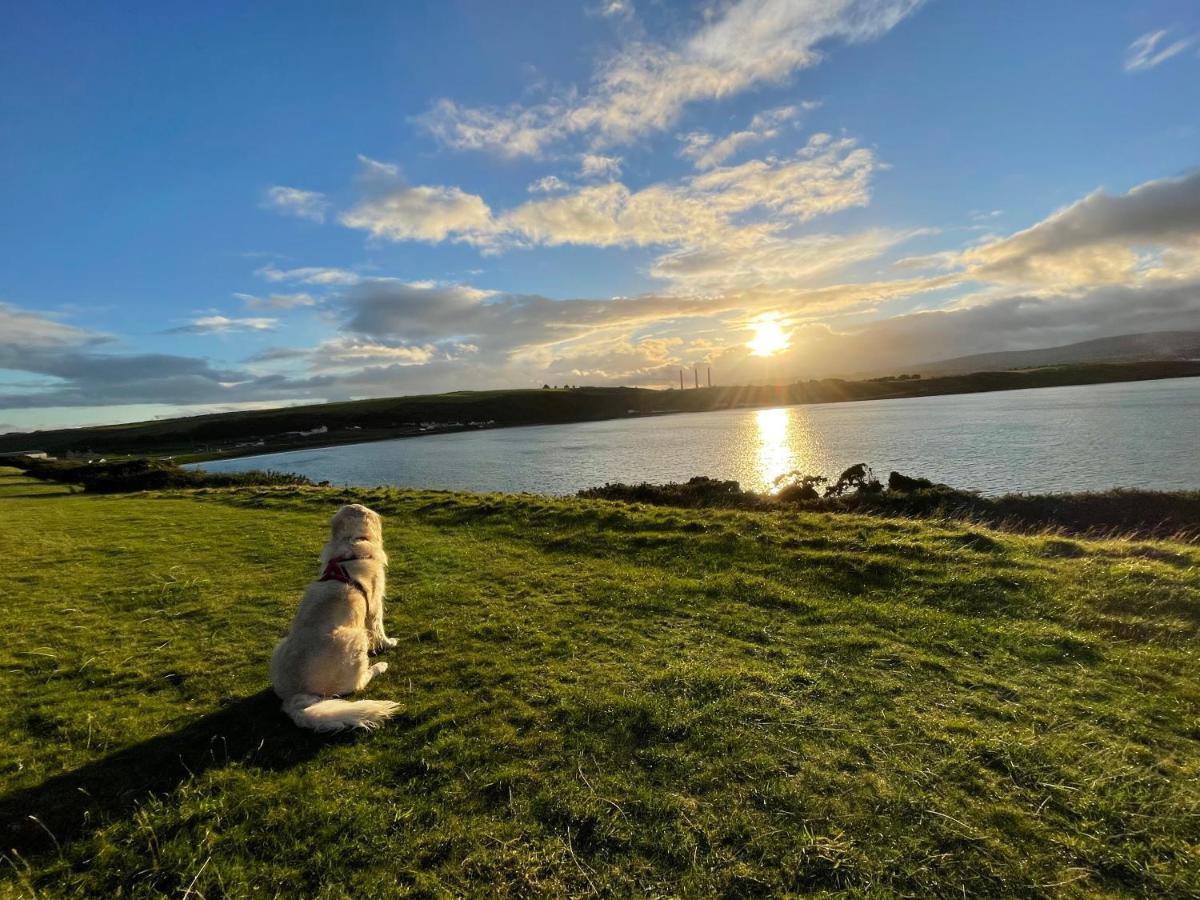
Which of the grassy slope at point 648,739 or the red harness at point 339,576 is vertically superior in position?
the red harness at point 339,576

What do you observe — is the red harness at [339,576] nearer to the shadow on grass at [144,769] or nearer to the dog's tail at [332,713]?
the dog's tail at [332,713]

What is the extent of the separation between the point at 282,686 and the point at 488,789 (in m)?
2.95

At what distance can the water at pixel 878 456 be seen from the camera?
118 ft

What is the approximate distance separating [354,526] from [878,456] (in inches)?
1961

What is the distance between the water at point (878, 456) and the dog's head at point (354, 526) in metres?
32.4

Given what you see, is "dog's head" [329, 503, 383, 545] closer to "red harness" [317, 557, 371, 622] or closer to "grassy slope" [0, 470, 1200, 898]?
"red harness" [317, 557, 371, 622]

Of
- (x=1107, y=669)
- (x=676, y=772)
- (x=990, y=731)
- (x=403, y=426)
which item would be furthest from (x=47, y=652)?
(x=403, y=426)

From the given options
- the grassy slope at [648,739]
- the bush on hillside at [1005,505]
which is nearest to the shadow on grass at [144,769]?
the grassy slope at [648,739]

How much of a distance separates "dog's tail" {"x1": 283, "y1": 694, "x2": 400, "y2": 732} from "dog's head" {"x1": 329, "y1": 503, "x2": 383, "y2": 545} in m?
2.46

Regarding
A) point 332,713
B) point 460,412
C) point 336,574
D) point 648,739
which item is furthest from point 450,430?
point 648,739

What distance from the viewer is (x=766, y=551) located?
13.4 metres

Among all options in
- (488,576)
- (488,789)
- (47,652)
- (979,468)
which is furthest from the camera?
(979,468)

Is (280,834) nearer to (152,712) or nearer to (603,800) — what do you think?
(603,800)

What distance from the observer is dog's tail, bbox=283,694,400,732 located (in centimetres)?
600
